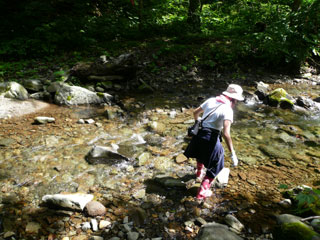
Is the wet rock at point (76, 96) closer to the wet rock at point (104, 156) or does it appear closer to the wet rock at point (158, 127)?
the wet rock at point (158, 127)

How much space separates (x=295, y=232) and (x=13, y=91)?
25.5 ft

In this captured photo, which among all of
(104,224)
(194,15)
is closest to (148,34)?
(194,15)

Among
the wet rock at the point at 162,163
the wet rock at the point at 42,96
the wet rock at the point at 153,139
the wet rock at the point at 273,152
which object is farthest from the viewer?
the wet rock at the point at 42,96

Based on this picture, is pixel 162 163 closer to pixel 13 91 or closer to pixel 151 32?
pixel 13 91

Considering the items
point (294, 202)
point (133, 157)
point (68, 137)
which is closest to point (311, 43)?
point (294, 202)

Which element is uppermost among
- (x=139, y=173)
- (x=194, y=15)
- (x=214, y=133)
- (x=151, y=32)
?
(x=194, y=15)

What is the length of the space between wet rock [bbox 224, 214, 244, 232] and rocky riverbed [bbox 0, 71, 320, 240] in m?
0.02

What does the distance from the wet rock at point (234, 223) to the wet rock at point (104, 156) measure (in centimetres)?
239

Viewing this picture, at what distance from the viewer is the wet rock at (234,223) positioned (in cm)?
334

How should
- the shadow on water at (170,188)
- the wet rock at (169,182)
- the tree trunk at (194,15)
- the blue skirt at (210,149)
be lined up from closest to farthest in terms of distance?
the blue skirt at (210,149) → the shadow on water at (170,188) → the wet rock at (169,182) → the tree trunk at (194,15)

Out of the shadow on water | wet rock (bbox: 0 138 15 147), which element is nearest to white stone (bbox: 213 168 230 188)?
the shadow on water

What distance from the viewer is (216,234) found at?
2.92 meters

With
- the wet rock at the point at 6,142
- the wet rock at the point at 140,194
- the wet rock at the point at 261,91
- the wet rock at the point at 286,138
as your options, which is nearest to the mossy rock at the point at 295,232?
the wet rock at the point at 140,194

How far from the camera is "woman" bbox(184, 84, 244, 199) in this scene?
3.68 meters
